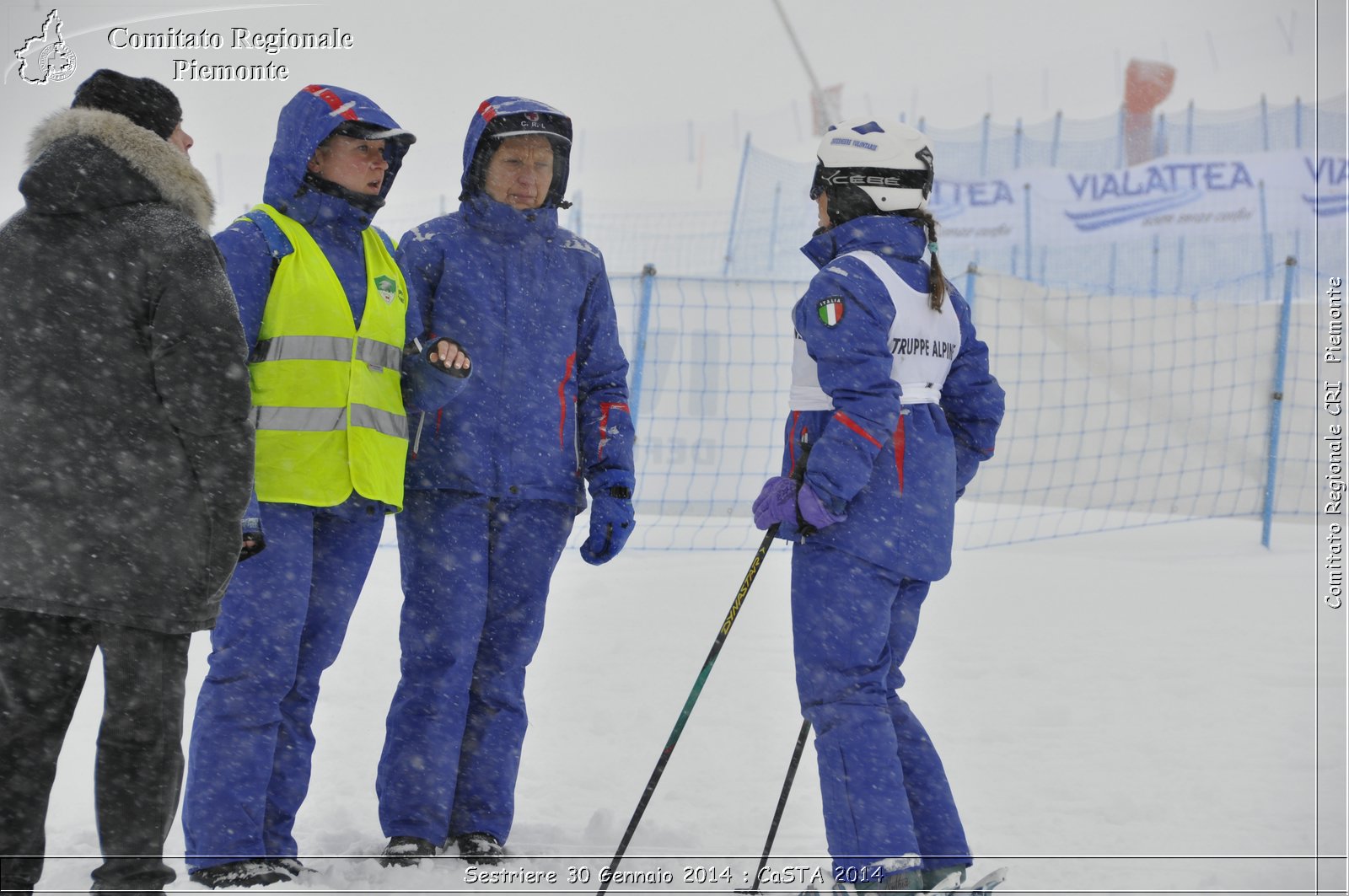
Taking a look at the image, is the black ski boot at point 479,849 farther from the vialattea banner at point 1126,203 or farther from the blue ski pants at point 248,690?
the vialattea banner at point 1126,203

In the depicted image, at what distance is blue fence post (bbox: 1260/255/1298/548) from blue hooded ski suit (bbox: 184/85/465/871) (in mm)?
6982

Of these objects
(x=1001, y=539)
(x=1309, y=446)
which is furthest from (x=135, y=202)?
(x=1309, y=446)

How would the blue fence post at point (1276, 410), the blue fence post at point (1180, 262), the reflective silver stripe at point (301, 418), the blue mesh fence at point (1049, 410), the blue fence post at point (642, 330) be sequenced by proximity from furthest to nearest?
the blue fence post at point (1180, 262) → the blue mesh fence at point (1049, 410) → the blue fence post at point (1276, 410) → the blue fence post at point (642, 330) → the reflective silver stripe at point (301, 418)

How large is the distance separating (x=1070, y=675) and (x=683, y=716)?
304 centimetres

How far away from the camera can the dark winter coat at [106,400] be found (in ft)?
7.96

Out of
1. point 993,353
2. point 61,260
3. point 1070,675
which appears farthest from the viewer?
point 993,353

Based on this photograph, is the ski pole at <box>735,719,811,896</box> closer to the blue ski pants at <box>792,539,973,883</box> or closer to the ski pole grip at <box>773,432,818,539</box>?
the blue ski pants at <box>792,539,973,883</box>

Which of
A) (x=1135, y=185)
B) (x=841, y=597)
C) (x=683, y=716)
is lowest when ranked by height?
(x=683, y=716)

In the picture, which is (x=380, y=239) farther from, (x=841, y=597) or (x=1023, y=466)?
(x=1023, y=466)

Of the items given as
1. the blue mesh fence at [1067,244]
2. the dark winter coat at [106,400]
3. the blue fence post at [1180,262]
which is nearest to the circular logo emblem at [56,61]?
the dark winter coat at [106,400]

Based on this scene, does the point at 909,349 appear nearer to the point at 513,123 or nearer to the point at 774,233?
the point at 513,123

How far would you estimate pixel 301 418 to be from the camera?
3.02 metres

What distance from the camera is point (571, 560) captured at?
778 cm

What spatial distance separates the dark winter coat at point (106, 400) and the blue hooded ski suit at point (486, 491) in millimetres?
894
